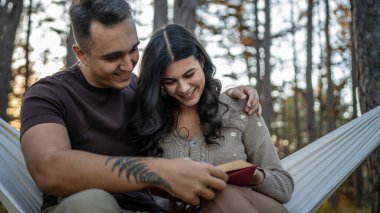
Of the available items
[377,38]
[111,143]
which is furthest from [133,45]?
[377,38]

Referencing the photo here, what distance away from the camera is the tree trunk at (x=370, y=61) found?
3.21 m

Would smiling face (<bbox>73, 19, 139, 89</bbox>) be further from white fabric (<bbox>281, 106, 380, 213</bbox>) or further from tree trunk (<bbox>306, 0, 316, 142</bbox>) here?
tree trunk (<bbox>306, 0, 316, 142</bbox>)

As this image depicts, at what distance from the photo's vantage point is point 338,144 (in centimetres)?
274

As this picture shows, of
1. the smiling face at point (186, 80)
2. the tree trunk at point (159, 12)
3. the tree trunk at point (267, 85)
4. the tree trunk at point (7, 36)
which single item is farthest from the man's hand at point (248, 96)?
the tree trunk at point (267, 85)

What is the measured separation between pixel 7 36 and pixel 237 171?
18.8ft

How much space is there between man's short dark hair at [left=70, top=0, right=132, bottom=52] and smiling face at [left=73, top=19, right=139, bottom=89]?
2 cm

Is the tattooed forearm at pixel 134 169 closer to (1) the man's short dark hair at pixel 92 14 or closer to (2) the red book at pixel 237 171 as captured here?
(2) the red book at pixel 237 171

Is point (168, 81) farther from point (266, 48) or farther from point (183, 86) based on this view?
point (266, 48)

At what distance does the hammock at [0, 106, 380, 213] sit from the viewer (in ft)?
7.06

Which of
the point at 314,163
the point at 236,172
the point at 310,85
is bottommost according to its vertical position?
the point at 310,85

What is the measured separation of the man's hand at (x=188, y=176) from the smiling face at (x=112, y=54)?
0.74 meters

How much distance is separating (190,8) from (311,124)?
247 inches

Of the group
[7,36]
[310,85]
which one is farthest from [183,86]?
[310,85]

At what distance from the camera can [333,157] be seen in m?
2.70
